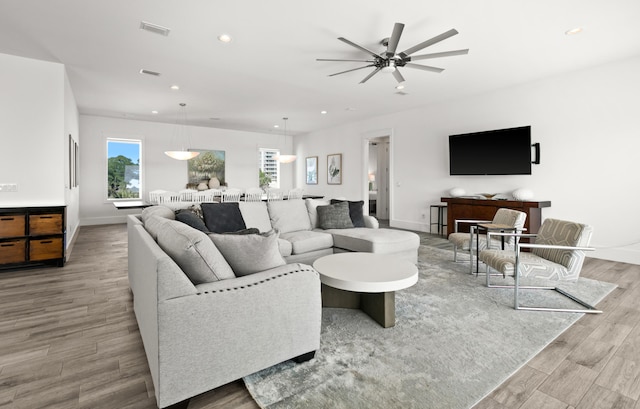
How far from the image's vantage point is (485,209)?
18.0 ft

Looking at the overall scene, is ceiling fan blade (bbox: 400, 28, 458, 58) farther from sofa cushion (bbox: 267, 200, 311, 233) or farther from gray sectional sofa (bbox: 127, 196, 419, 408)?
gray sectional sofa (bbox: 127, 196, 419, 408)

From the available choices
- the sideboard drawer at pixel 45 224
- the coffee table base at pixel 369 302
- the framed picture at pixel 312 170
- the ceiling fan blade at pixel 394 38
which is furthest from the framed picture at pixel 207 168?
the coffee table base at pixel 369 302

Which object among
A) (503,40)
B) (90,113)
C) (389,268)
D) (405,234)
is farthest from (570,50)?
(90,113)

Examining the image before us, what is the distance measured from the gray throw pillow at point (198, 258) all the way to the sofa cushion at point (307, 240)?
6.19 ft

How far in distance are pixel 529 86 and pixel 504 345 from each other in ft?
15.6

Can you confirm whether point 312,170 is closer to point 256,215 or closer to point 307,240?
point 256,215

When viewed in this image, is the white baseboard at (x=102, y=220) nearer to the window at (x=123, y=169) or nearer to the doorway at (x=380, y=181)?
the window at (x=123, y=169)

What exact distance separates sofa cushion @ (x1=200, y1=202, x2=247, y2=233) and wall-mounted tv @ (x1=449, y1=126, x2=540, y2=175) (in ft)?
14.5

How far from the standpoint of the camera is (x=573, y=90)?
4.79 m

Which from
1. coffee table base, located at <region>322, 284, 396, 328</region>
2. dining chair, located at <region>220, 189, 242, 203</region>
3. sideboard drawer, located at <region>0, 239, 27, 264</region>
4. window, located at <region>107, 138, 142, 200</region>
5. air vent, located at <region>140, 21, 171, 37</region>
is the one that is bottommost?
coffee table base, located at <region>322, 284, 396, 328</region>

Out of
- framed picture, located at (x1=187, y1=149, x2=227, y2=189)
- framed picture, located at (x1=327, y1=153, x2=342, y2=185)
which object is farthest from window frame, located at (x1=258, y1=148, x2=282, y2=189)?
framed picture, located at (x1=327, y1=153, x2=342, y2=185)

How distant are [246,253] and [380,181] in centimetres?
788

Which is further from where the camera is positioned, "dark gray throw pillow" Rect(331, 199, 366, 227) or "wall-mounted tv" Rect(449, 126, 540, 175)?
"wall-mounted tv" Rect(449, 126, 540, 175)

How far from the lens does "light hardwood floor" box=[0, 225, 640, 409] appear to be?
165cm
